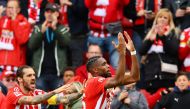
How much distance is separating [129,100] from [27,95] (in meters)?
2.80

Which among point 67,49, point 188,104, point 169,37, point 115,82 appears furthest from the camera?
point 67,49

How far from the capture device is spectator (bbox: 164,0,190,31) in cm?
1367

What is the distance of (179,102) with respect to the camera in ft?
40.2

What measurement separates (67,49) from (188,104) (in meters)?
2.99

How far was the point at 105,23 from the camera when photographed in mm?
13914

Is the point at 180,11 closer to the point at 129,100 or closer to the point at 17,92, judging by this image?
the point at 129,100

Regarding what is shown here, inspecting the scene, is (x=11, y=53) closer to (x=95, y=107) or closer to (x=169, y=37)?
(x=169, y=37)

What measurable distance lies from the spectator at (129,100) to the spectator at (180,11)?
2143 mm

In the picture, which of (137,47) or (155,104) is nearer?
(155,104)

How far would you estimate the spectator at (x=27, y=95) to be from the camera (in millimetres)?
9234

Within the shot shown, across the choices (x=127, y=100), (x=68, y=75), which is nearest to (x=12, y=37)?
(x=68, y=75)

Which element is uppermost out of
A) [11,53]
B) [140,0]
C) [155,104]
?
[140,0]

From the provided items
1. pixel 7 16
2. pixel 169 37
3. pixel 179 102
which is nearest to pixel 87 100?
pixel 179 102

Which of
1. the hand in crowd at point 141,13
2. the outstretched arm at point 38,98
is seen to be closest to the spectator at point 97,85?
the outstretched arm at point 38,98
